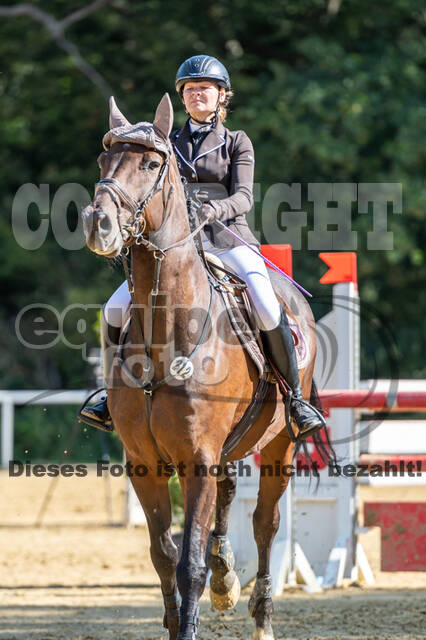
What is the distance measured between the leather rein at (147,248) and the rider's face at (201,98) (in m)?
0.82

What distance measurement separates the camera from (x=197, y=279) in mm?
4270

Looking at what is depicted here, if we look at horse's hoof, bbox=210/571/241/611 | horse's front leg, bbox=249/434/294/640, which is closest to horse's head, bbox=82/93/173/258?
horse's front leg, bbox=249/434/294/640

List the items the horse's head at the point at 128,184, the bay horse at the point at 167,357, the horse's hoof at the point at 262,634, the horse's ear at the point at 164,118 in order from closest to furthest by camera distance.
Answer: the horse's head at the point at 128,184, the bay horse at the point at 167,357, the horse's ear at the point at 164,118, the horse's hoof at the point at 262,634

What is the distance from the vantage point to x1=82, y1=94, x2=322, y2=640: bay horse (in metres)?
3.74

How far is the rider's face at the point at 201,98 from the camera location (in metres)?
4.79

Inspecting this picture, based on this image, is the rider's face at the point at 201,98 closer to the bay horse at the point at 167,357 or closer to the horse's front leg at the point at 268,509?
the bay horse at the point at 167,357

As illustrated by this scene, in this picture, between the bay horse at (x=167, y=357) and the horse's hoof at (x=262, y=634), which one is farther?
the horse's hoof at (x=262, y=634)

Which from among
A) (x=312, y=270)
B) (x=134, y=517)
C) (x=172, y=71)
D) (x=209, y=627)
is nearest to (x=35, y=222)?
(x=172, y=71)

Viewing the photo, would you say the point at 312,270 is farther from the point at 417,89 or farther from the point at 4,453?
the point at 4,453

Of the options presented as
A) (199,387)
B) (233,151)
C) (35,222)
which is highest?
(35,222)

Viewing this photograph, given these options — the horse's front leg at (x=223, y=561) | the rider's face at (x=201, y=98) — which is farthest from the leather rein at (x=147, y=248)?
the horse's front leg at (x=223, y=561)

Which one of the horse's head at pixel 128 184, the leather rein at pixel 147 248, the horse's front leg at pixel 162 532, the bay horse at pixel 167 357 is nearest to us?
the horse's head at pixel 128 184

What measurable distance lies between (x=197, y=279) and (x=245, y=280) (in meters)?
0.55

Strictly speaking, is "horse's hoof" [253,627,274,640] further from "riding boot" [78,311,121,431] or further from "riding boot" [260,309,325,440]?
"riding boot" [78,311,121,431]
